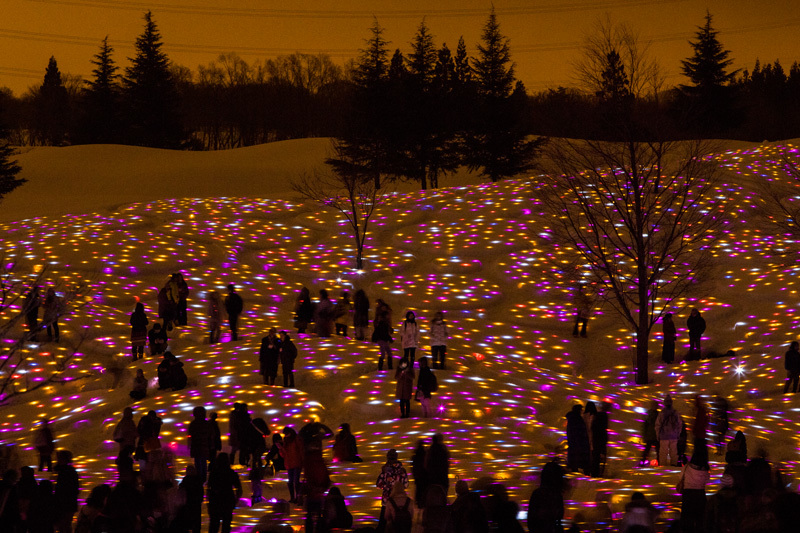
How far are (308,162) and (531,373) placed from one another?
130 feet

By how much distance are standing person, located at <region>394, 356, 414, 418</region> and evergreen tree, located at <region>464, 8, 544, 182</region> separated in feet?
105

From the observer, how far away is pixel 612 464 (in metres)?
13.9

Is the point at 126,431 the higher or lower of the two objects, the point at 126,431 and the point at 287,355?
the lower

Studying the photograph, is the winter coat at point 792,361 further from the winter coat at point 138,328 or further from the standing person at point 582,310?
the winter coat at point 138,328

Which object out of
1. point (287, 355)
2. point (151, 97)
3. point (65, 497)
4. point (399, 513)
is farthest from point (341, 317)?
point (151, 97)

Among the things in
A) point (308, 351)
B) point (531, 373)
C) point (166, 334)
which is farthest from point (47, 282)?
point (531, 373)

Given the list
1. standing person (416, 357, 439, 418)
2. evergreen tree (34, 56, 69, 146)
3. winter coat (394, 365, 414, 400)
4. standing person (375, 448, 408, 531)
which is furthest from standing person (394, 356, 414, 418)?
evergreen tree (34, 56, 69, 146)

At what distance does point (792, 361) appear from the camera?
18.2 metres

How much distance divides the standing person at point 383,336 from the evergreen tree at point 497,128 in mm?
29634

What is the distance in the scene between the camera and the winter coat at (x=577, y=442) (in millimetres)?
12352

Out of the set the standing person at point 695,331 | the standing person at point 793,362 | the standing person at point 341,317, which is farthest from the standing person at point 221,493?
the standing person at point 695,331

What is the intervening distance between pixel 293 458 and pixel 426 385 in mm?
4700

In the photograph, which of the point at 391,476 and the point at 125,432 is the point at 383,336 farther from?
the point at 391,476

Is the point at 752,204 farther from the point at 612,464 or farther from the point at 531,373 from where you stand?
the point at 612,464
